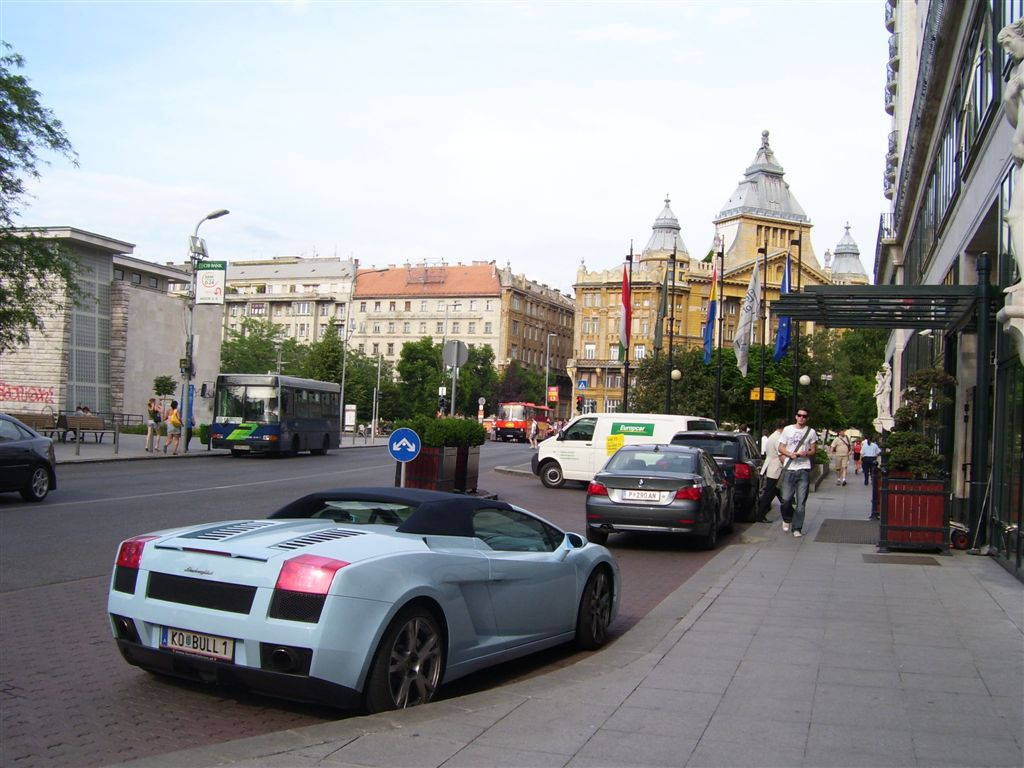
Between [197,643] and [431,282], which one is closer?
[197,643]

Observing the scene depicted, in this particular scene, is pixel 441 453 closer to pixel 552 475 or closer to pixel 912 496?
pixel 552 475

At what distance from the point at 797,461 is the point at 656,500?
313 centimetres

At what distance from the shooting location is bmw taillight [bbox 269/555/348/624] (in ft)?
17.6

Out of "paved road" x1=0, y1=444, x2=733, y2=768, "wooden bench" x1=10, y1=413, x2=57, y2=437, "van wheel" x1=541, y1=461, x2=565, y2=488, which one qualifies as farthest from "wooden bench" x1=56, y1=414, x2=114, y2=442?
"van wheel" x1=541, y1=461, x2=565, y2=488

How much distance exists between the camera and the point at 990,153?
14734 millimetres

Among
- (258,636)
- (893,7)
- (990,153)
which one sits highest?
(893,7)

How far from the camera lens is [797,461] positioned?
1619cm

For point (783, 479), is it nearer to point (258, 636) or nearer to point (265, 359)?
point (258, 636)

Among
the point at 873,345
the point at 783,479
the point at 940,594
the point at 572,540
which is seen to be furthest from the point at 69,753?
the point at 873,345

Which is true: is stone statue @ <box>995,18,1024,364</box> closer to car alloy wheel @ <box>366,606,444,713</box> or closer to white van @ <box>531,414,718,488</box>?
car alloy wheel @ <box>366,606,444,713</box>

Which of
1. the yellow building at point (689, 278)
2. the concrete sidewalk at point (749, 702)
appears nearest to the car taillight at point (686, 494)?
the concrete sidewalk at point (749, 702)

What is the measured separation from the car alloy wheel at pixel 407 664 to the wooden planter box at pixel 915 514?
9424 mm

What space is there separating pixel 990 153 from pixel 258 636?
1323 cm

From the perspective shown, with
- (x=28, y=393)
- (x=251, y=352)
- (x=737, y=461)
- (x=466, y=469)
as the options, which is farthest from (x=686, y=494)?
(x=251, y=352)
